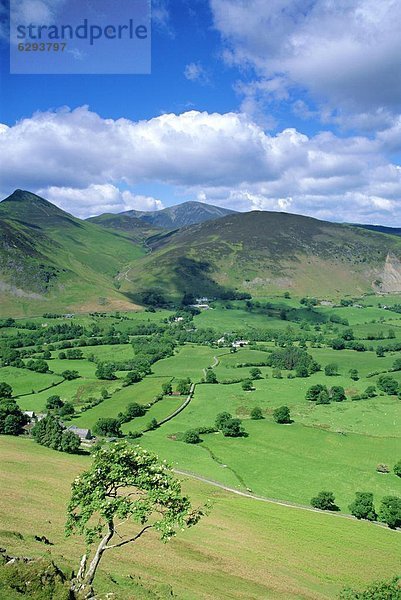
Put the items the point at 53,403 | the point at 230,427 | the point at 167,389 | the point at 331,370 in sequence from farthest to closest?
1. the point at 331,370
2. the point at 167,389
3. the point at 53,403
4. the point at 230,427

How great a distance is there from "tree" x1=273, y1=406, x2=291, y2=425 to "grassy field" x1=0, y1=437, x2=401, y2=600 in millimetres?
44248

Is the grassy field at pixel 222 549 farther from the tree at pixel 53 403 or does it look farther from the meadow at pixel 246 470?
the tree at pixel 53 403

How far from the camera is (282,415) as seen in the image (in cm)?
12125

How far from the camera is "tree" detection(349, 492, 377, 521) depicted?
74.6m

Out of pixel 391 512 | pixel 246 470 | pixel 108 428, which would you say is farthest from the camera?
pixel 108 428

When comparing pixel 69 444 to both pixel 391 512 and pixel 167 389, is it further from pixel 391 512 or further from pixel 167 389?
pixel 391 512

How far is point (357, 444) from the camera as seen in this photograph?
106375 millimetres

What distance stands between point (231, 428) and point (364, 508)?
135 ft

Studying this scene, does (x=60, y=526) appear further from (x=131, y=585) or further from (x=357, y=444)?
(x=357, y=444)

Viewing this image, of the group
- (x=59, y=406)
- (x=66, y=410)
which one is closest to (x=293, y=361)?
(x=59, y=406)

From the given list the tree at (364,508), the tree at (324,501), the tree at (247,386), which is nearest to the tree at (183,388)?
the tree at (247,386)

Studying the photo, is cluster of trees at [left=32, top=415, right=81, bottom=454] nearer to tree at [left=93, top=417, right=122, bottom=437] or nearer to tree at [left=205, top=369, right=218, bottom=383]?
tree at [left=93, top=417, right=122, bottom=437]

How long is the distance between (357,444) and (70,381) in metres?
94.7

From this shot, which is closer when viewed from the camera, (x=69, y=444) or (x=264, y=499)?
(x=264, y=499)
